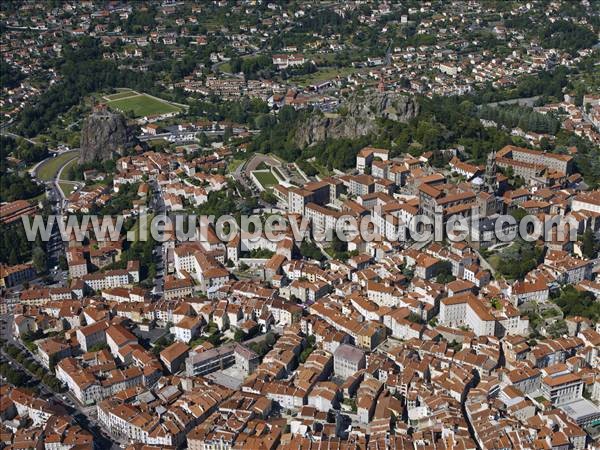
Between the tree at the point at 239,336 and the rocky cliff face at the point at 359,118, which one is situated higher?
the rocky cliff face at the point at 359,118

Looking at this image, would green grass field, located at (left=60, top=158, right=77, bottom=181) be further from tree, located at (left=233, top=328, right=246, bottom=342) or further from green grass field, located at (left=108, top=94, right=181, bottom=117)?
tree, located at (left=233, top=328, right=246, bottom=342)

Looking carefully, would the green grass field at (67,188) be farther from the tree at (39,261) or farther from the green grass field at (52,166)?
the tree at (39,261)

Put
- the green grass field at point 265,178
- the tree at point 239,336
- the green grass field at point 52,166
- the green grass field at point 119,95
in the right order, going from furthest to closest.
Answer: the green grass field at point 119,95 < the green grass field at point 52,166 < the green grass field at point 265,178 < the tree at point 239,336

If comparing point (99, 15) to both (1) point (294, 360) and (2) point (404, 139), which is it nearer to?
(2) point (404, 139)

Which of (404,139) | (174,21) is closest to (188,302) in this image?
(404,139)

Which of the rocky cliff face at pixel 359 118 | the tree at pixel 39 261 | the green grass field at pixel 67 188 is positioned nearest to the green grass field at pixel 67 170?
the green grass field at pixel 67 188

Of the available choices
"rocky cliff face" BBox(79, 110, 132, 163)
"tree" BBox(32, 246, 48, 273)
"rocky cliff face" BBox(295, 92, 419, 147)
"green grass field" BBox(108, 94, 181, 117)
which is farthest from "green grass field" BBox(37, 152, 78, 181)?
"rocky cliff face" BBox(295, 92, 419, 147)
